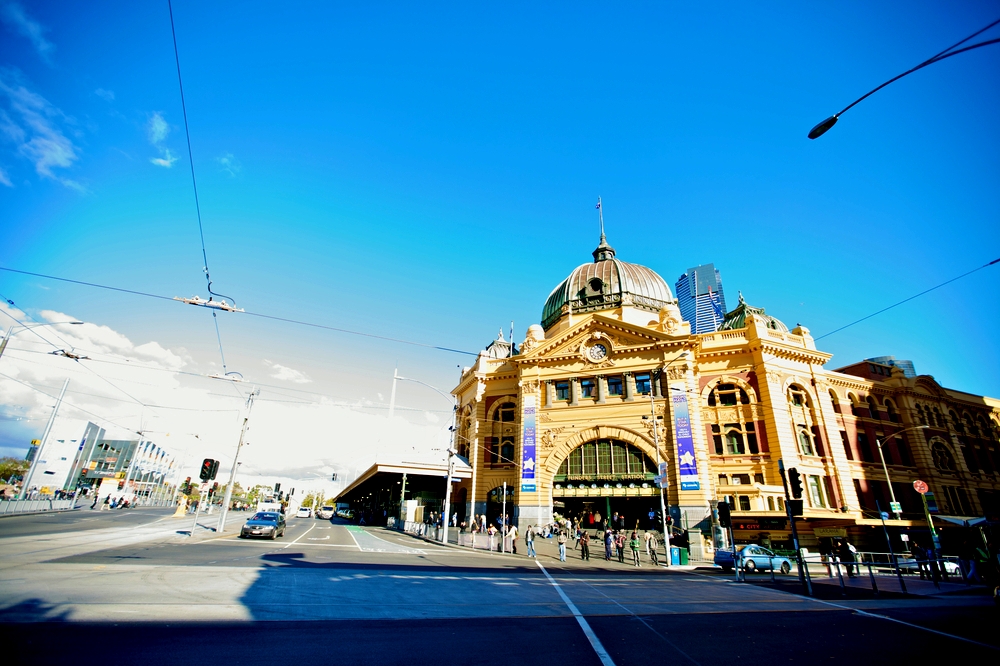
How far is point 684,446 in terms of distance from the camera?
35.5m

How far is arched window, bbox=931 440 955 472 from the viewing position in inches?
1734

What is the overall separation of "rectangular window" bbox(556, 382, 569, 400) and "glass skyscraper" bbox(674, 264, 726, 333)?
24061 millimetres

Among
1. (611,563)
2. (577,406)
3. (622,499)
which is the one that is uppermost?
(577,406)

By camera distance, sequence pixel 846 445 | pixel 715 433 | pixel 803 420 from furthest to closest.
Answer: pixel 846 445 → pixel 715 433 → pixel 803 420

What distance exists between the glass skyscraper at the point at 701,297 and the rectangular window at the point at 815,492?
23236 millimetres

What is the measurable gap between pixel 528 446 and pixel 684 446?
12634mm

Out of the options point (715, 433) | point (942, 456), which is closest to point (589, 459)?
point (715, 433)

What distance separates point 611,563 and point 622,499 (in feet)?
39.7

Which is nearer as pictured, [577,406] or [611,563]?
[611,563]

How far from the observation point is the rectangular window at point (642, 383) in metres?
39.7

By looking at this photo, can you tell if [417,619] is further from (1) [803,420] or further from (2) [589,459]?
(1) [803,420]

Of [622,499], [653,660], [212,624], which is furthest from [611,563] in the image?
[212,624]

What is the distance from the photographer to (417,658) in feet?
21.0

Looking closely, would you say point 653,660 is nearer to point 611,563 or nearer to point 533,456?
point 611,563
